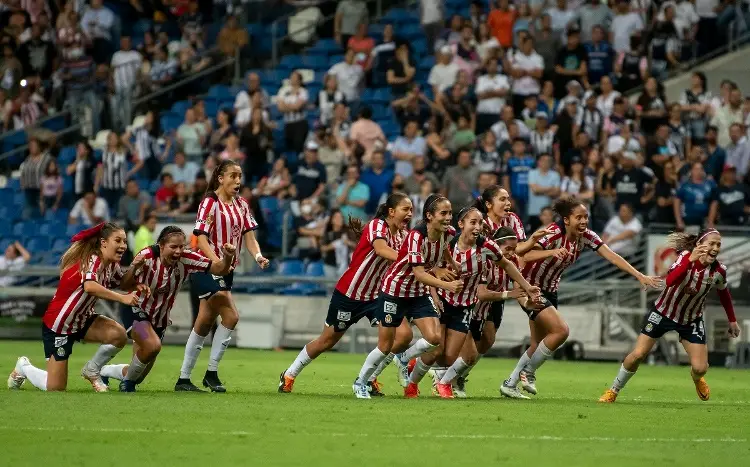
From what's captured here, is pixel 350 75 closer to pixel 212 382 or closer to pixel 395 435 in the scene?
pixel 212 382

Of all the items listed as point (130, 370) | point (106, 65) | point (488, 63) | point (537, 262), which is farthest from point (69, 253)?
point (106, 65)

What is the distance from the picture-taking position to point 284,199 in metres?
25.6

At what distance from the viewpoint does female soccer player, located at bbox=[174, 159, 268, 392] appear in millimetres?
13961

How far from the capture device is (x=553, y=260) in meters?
14.3

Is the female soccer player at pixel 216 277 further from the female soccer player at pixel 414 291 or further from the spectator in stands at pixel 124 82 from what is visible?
the spectator in stands at pixel 124 82

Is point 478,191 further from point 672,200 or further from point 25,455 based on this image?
point 25,455

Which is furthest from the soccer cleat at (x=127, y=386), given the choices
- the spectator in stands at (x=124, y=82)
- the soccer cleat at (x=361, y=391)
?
the spectator in stands at (x=124, y=82)

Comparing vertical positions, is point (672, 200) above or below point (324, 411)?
above

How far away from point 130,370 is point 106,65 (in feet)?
58.1

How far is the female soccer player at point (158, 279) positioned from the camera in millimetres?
13500

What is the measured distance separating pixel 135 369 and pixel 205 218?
159 cm

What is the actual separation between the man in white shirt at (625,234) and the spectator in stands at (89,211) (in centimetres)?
927

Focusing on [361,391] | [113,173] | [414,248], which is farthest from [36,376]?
[113,173]

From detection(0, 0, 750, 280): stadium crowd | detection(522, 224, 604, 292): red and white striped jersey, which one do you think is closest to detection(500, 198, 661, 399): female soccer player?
detection(522, 224, 604, 292): red and white striped jersey
